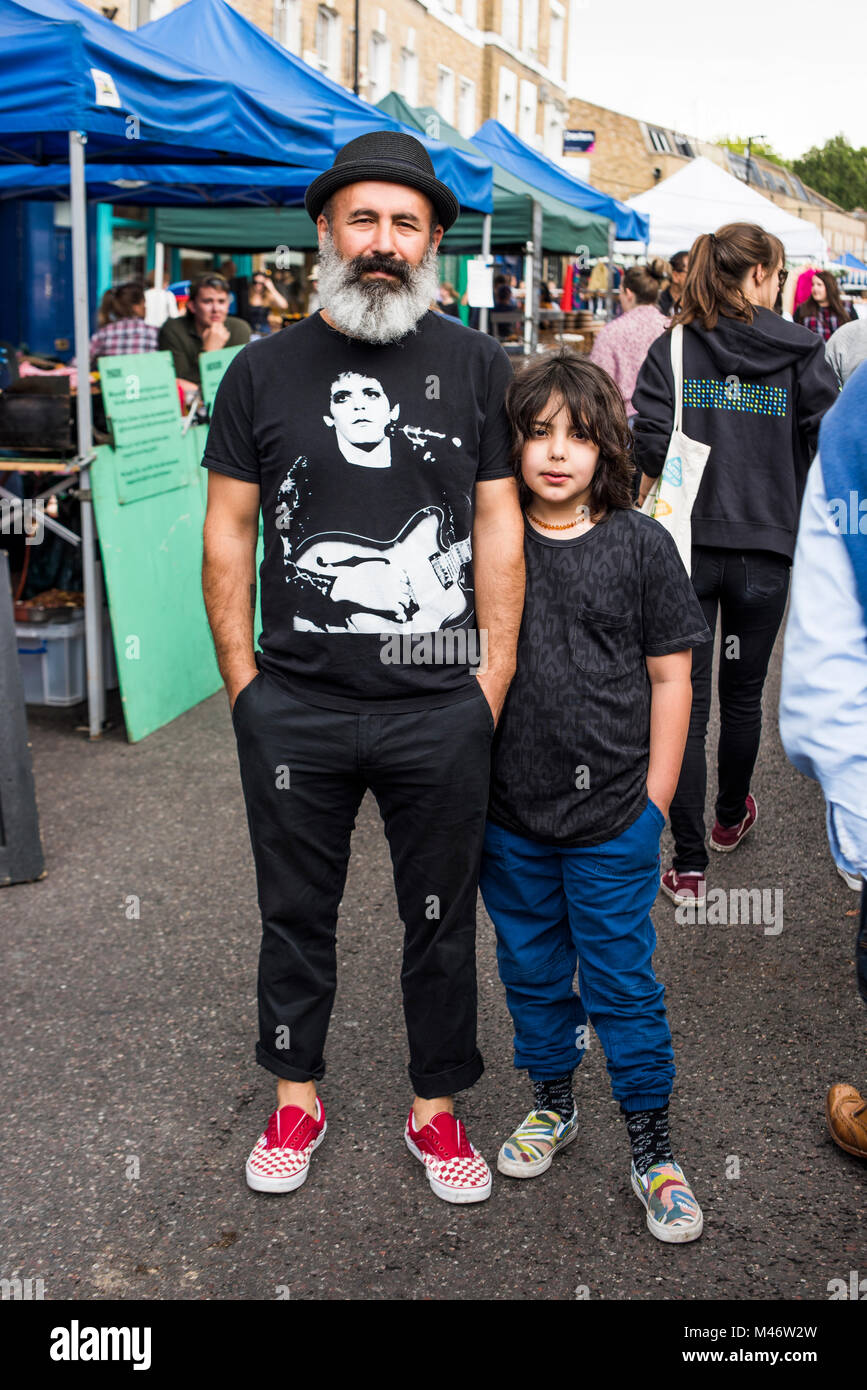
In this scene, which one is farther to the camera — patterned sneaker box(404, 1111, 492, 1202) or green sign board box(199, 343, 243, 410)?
green sign board box(199, 343, 243, 410)

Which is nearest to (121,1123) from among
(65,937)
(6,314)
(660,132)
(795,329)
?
(65,937)

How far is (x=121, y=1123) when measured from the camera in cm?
310

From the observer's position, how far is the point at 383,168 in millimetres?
2496

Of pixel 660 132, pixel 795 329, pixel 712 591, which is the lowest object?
pixel 712 591

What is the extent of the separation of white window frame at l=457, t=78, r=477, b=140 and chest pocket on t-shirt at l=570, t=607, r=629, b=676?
29939 mm

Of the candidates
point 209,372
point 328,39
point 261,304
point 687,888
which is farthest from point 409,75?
point 687,888

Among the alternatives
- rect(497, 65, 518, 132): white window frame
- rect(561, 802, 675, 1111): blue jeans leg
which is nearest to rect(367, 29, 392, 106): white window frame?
rect(497, 65, 518, 132): white window frame

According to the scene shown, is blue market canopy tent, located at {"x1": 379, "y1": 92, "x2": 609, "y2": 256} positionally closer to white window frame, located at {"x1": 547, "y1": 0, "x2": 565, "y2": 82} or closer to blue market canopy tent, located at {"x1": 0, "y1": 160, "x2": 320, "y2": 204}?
blue market canopy tent, located at {"x1": 0, "y1": 160, "x2": 320, "y2": 204}

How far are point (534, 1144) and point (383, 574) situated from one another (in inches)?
49.2

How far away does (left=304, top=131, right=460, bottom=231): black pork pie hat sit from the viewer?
2510mm

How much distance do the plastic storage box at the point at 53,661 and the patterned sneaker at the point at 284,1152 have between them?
12.6ft

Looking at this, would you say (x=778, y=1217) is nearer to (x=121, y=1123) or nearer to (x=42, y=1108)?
(x=121, y=1123)

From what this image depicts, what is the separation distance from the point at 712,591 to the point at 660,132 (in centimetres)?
5602

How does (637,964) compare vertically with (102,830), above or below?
above
